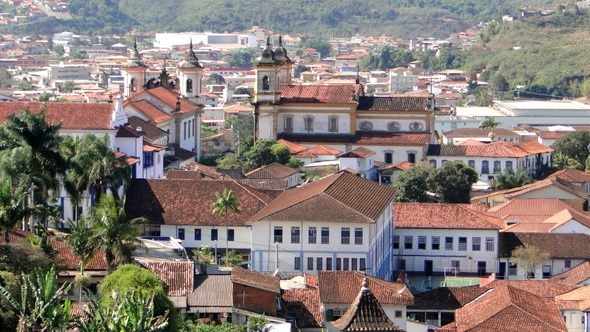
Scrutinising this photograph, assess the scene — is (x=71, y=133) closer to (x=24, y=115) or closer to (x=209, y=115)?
(x=24, y=115)

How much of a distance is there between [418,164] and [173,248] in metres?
29.6

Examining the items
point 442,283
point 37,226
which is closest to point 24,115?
point 37,226

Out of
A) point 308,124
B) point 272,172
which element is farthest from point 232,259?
point 308,124

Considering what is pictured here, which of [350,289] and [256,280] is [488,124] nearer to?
[350,289]

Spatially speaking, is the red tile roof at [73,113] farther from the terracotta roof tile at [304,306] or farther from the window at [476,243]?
the terracotta roof tile at [304,306]

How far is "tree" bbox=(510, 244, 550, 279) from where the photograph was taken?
5188 centimetres

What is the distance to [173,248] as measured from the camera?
145 feet

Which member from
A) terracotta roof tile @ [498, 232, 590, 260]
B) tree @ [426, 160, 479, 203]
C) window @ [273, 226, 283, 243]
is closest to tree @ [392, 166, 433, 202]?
tree @ [426, 160, 479, 203]

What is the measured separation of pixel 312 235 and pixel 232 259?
2.32 metres

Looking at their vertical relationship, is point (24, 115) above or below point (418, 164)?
above

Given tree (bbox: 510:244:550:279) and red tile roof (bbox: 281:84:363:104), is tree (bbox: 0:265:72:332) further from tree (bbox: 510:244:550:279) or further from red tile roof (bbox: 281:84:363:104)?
red tile roof (bbox: 281:84:363:104)

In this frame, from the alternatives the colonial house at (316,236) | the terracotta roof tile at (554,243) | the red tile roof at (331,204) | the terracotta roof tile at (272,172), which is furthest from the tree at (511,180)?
the colonial house at (316,236)

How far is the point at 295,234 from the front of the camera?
46.3 m

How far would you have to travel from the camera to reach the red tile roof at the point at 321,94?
77.8 metres
